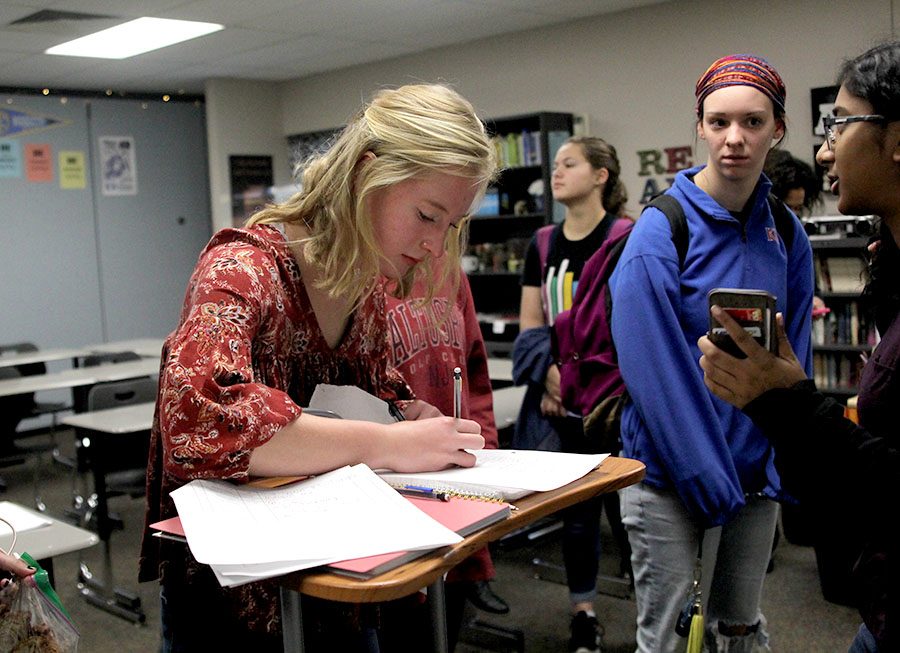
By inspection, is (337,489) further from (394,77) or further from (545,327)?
(394,77)

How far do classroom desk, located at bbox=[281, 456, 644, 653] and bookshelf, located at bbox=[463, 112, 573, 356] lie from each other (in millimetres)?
5147

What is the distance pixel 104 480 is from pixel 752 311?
337 cm

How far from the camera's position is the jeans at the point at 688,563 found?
1811 millimetres

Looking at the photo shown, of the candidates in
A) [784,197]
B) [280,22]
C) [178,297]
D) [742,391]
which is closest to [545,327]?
[784,197]

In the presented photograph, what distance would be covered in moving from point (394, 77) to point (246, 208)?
1.90 metres

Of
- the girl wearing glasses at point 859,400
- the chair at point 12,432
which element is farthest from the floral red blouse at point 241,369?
the chair at point 12,432

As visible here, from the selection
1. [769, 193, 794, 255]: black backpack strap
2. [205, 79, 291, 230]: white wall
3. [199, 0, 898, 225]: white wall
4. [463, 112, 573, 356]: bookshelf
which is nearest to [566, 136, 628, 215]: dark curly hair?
[769, 193, 794, 255]: black backpack strap

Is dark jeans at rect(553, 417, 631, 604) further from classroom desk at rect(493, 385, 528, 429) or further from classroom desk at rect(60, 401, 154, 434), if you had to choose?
classroom desk at rect(60, 401, 154, 434)

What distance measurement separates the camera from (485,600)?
356 cm

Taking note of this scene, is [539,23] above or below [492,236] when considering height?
above

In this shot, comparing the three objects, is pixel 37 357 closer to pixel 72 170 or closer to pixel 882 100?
pixel 72 170

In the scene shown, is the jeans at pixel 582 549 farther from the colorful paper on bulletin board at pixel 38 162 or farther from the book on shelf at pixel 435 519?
the colorful paper on bulletin board at pixel 38 162

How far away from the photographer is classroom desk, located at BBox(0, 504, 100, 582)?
79.4 inches

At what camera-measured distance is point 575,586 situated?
3.10 meters
